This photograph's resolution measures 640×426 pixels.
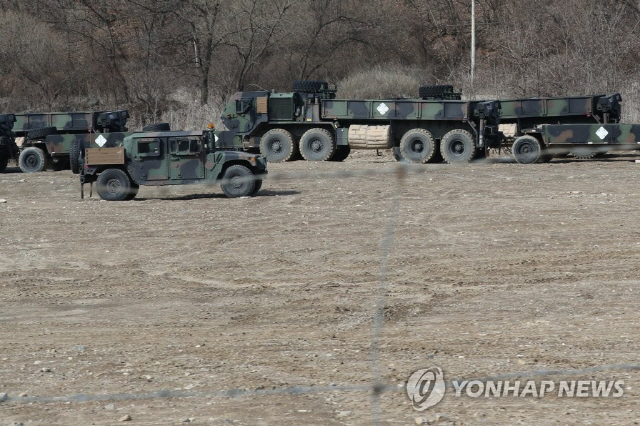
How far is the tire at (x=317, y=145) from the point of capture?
93.4 ft

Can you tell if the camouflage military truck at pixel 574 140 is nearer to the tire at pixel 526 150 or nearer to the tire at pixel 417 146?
the tire at pixel 526 150

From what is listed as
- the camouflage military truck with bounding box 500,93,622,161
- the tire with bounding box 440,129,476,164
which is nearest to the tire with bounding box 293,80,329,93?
the tire with bounding box 440,129,476,164

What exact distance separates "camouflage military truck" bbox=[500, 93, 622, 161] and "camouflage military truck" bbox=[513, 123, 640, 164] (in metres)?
1.05

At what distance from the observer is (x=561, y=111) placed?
27922 mm

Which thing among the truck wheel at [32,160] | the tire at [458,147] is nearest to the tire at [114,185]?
the truck wheel at [32,160]

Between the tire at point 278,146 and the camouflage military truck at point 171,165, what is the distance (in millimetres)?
9043

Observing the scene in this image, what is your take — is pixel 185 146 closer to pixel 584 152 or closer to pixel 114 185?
pixel 114 185

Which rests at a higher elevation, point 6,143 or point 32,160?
point 6,143

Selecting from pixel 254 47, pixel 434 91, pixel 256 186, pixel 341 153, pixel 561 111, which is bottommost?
pixel 256 186

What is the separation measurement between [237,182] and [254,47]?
25.7 metres

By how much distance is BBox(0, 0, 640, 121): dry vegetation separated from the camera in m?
41.9

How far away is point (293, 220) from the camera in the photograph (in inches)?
647

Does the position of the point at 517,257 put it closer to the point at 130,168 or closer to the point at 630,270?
the point at 630,270

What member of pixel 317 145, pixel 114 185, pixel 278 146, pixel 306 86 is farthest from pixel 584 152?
pixel 114 185
